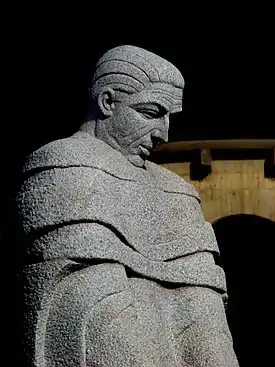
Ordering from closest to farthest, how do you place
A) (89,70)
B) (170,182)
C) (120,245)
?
(120,245), (170,182), (89,70)

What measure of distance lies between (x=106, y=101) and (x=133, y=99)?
0.35 feet

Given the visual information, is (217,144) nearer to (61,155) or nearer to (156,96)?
(156,96)

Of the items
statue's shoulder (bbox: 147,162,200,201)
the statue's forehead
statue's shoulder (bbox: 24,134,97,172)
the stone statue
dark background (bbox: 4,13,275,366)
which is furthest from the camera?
dark background (bbox: 4,13,275,366)

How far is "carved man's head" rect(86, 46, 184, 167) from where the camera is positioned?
253 inches

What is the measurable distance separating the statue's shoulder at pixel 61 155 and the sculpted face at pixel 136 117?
0.17 m

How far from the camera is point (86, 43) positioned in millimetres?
9484

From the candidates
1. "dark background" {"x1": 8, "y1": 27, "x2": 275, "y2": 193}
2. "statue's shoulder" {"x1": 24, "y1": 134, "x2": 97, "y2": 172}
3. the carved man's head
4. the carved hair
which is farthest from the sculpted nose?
"dark background" {"x1": 8, "y1": 27, "x2": 275, "y2": 193}

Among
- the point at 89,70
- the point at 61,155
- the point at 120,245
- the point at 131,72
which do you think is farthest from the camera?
the point at 89,70

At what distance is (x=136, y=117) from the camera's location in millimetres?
6430

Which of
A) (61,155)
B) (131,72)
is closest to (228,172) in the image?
(131,72)

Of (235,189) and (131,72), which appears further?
(235,189)

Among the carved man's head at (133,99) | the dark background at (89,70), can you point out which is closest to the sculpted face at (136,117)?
the carved man's head at (133,99)

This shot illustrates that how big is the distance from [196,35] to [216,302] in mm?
3526

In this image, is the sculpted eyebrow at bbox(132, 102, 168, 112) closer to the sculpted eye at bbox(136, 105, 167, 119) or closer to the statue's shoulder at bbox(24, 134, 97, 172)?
the sculpted eye at bbox(136, 105, 167, 119)
